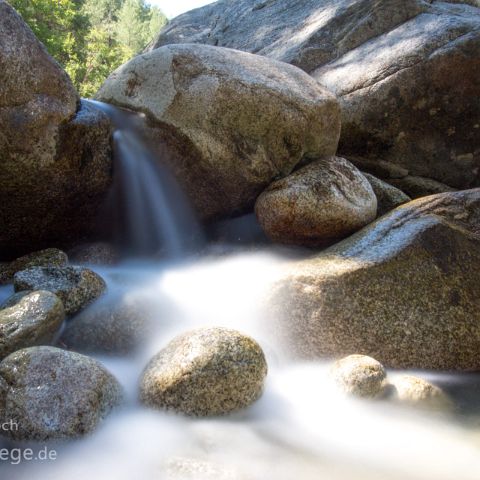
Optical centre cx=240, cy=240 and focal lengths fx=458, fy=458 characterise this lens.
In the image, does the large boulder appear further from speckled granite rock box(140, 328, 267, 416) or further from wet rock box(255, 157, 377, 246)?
speckled granite rock box(140, 328, 267, 416)

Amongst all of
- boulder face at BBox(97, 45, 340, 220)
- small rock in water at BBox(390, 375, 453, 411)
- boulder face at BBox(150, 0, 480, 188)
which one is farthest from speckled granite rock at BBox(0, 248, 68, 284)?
boulder face at BBox(150, 0, 480, 188)

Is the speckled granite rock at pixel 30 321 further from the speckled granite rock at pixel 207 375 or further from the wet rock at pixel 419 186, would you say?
the wet rock at pixel 419 186

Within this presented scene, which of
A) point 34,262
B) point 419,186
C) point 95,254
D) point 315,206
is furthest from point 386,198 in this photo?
point 34,262

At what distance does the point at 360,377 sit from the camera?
144 inches

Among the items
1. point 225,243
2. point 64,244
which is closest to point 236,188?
point 225,243

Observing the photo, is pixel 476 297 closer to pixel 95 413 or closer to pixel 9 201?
pixel 95 413

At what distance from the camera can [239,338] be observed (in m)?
3.57

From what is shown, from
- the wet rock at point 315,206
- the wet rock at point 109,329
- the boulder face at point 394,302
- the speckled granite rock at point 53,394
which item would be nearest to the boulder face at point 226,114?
the wet rock at point 315,206

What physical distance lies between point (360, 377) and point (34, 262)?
156 inches

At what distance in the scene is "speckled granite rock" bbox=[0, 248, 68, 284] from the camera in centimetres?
539

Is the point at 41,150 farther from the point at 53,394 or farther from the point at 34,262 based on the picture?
the point at 53,394

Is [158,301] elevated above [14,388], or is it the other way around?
[14,388]

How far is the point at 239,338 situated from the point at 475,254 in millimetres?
2670

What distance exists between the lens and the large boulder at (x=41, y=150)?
15.7ft
